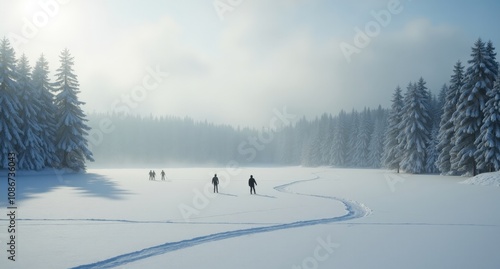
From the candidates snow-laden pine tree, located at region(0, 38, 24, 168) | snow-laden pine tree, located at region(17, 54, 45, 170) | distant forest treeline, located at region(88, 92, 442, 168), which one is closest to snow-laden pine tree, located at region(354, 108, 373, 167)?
distant forest treeline, located at region(88, 92, 442, 168)

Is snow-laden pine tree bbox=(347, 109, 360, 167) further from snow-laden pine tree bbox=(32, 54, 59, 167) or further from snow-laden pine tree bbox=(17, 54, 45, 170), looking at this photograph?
snow-laden pine tree bbox=(17, 54, 45, 170)

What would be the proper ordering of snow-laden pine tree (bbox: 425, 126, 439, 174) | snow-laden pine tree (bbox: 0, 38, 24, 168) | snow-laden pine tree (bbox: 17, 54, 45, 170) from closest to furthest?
snow-laden pine tree (bbox: 0, 38, 24, 168) < snow-laden pine tree (bbox: 17, 54, 45, 170) < snow-laden pine tree (bbox: 425, 126, 439, 174)

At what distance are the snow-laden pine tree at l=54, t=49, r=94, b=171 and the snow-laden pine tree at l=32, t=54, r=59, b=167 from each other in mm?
795

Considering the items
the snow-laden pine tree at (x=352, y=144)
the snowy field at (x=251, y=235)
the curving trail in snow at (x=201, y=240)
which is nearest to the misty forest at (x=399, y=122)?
the snow-laden pine tree at (x=352, y=144)

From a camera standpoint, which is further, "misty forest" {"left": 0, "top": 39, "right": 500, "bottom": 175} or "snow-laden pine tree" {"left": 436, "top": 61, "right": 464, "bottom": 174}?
"snow-laden pine tree" {"left": 436, "top": 61, "right": 464, "bottom": 174}

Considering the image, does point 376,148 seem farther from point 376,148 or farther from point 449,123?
point 449,123

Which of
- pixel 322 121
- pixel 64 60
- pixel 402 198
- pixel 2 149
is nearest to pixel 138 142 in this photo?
pixel 322 121

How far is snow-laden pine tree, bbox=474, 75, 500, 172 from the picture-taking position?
35.1 metres

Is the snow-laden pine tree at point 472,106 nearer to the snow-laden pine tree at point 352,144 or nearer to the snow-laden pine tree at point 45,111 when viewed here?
the snow-laden pine tree at point 352,144

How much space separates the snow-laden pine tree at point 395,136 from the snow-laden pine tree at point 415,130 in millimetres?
1554

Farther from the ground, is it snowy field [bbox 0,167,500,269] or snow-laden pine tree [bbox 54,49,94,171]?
snow-laden pine tree [bbox 54,49,94,171]

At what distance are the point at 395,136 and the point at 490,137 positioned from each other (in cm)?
2188

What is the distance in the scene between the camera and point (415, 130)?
51.7 metres

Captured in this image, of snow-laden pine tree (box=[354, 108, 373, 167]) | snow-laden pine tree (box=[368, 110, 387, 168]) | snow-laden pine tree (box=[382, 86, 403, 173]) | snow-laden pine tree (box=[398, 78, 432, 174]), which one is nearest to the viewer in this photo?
snow-laden pine tree (box=[398, 78, 432, 174])
